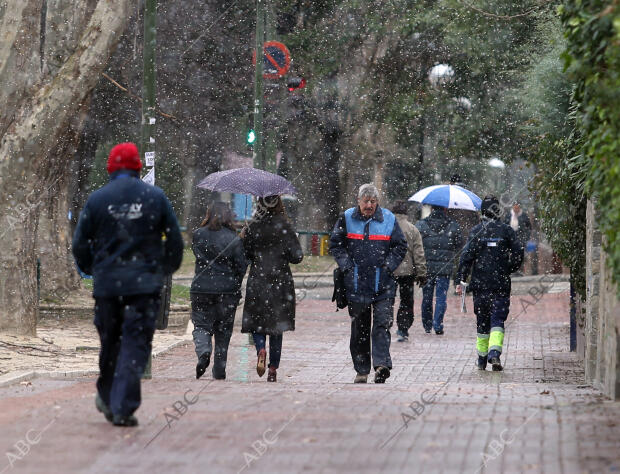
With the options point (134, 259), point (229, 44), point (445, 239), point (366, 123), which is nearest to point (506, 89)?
point (366, 123)

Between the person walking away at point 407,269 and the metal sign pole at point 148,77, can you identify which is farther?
the person walking away at point 407,269

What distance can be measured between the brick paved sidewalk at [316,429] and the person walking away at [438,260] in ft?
17.6

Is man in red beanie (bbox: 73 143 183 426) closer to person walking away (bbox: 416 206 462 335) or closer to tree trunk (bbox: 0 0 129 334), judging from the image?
tree trunk (bbox: 0 0 129 334)

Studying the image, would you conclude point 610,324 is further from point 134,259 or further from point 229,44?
point 229,44

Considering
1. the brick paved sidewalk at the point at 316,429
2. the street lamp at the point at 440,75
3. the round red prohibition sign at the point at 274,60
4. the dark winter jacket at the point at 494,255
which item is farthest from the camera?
the street lamp at the point at 440,75

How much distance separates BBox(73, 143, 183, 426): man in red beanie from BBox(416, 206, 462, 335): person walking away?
9598mm

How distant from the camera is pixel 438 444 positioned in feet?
20.4

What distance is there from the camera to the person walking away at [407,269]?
15.2 metres

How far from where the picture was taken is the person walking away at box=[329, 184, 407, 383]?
10.4 meters

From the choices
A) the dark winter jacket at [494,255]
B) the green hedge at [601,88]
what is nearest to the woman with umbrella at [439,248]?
the dark winter jacket at [494,255]

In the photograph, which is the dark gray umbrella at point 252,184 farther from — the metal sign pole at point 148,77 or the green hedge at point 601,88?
the green hedge at point 601,88

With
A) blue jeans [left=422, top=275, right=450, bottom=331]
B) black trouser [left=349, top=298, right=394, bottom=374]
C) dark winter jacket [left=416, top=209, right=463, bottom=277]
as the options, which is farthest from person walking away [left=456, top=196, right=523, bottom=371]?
dark winter jacket [left=416, top=209, right=463, bottom=277]

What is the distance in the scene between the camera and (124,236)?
277 inches

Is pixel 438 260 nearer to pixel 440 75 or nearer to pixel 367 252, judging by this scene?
pixel 367 252
